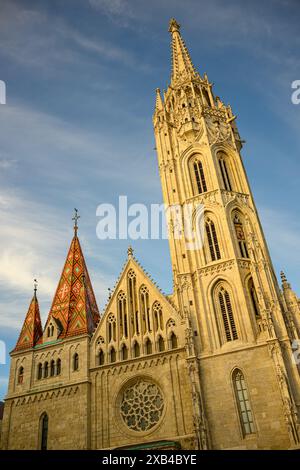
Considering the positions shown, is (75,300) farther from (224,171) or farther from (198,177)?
(224,171)

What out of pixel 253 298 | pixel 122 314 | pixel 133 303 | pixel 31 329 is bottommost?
pixel 253 298

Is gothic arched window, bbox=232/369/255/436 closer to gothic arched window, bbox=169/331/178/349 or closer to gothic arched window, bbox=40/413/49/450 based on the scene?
gothic arched window, bbox=169/331/178/349

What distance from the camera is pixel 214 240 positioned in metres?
27.3

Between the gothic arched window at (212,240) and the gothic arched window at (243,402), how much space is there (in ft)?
24.6

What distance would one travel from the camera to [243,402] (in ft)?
69.7

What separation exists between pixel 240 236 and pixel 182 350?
8.43m

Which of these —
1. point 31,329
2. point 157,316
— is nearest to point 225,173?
point 157,316

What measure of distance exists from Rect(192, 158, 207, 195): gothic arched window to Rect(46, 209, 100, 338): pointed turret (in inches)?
428

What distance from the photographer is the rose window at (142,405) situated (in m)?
22.8

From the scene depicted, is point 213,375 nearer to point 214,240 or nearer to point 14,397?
point 214,240

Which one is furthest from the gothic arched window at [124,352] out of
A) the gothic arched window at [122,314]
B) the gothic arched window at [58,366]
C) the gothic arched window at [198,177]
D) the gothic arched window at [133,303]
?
the gothic arched window at [198,177]

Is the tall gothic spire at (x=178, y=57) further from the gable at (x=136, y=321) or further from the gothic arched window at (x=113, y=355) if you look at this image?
the gothic arched window at (x=113, y=355)
